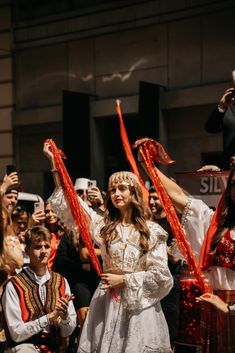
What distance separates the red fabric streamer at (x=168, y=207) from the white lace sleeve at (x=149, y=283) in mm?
613

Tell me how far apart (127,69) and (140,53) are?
41 cm

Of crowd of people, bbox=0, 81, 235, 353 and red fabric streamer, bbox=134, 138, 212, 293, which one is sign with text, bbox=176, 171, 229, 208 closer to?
crowd of people, bbox=0, 81, 235, 353

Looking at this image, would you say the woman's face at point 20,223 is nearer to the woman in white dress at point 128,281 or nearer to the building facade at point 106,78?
the woman in white dress at point 128,281

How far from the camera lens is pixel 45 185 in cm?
1700

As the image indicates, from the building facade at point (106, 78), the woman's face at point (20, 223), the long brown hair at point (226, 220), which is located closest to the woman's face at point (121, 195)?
the long brown hair at point (226, 220)

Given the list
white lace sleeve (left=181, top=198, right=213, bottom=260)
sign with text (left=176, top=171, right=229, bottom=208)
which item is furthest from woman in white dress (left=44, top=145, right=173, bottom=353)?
sign with text (left=176, top=171, right=229, bottom=208)

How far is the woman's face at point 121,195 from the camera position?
22.7ft

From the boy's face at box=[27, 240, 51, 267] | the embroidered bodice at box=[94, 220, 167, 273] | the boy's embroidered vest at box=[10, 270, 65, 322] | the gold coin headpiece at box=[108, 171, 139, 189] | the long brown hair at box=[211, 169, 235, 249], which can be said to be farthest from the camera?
the boy's face at box=[27, 240, 51, 267]

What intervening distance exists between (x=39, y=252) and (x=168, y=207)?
148 centimetres

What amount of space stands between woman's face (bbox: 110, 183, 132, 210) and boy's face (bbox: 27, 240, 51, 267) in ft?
2.54

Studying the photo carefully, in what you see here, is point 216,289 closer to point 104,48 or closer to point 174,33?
point 174,33

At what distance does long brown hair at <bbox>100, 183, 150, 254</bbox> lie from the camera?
6.88 meters

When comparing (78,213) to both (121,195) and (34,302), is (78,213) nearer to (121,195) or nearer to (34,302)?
(121,195)

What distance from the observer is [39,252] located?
23.9 ft
